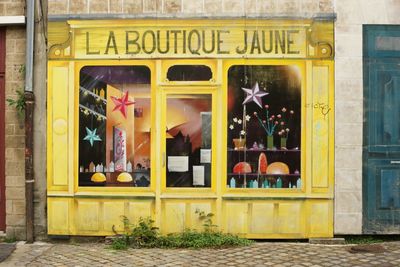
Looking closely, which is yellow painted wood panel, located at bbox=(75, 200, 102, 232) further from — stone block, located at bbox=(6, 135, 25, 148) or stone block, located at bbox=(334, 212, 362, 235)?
stone block, located at bbox=(334, 212, 362, 235)

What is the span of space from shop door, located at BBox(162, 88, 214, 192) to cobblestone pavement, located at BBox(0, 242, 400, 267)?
105 cm

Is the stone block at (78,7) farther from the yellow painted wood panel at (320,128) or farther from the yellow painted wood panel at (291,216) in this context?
Result: the yellow painted wood panel at (291,216)

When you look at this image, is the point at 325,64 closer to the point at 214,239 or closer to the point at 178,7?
the point at 178,7

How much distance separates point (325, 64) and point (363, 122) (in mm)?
983

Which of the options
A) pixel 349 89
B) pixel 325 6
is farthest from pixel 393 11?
pixel 349 89

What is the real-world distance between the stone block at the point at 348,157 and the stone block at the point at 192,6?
2779mm

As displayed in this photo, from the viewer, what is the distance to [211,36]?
311 inches

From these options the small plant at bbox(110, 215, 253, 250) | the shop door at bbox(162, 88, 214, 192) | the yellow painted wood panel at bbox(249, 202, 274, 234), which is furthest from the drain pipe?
the yellow painted wood panel at bbox(249, 202, 274, 234)

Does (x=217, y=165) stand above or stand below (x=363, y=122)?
below

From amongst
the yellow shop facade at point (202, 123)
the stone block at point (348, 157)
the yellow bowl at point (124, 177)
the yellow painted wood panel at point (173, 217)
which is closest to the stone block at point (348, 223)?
the yellow shop facade at point (202, 123)

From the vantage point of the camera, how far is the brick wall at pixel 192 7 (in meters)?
7.91

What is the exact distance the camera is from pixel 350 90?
787 centimetres

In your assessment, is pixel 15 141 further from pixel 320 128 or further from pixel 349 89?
pixel 349 89

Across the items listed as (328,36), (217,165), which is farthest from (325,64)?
(217,165)
